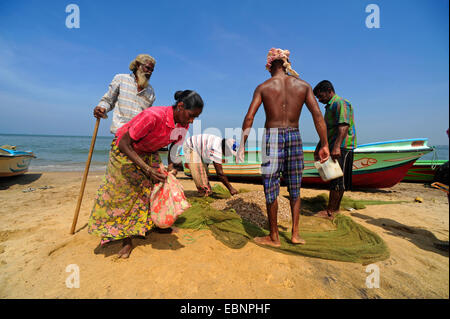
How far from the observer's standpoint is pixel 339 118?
11.2 feet

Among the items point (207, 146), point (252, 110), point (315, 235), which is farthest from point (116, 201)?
point (207, 146)

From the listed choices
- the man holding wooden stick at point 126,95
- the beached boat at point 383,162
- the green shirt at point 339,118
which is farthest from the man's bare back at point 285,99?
the beached boat at point 383,162

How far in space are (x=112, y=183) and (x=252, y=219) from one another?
226 cm

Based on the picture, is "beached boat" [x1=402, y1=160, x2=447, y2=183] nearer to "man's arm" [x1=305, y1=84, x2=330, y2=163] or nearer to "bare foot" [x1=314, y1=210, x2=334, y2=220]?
"bare foot" [x1=314, y1=210, x2=334, y2=220]

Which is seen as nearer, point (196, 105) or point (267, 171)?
point (196, 105)

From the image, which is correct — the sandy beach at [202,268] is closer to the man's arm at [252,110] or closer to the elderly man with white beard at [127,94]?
the man's arm at [252,110]

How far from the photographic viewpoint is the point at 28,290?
174 centimetres

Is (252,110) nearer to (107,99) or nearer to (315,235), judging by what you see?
(315,235)

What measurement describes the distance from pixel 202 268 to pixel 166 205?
783 millimetres

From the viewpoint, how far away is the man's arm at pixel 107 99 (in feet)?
9.24

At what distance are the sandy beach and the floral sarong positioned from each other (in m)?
0.32
